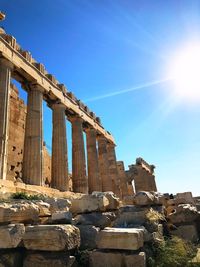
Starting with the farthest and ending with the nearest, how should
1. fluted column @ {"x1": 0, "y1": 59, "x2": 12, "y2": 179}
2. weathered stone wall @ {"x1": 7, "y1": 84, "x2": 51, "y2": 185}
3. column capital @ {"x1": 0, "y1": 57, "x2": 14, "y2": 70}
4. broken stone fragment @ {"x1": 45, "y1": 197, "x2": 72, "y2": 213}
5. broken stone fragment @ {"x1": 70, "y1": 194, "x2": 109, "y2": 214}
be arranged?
1. weathered stone wall @ {"x1": 7, "y1": 84, "x2": 51, "y2": 185}
2. column capital @ {"x1": 0, "y1": 57, "x2": 14, "y2": 70}
3. fluted column @ {"x1": 0, "y1": 59, "x2": 12, "y2": 179}
4. broken stone fragment @ {"x1": 45, "y1": 197, "x2": 72, "y2": 213}
5. broken stone fragment @ {"x1": 70, "y1": 194, "x2": 109, "y2": 214}

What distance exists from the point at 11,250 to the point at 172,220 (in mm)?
3854

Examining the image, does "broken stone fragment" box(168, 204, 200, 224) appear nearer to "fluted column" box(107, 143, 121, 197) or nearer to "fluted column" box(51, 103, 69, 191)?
"fluted column" box(51, 103, 69, 191)

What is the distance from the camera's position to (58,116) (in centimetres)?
1878

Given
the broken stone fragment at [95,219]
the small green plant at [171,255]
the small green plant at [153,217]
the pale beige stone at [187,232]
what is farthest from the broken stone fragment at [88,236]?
the pale beige stone at [187,232]

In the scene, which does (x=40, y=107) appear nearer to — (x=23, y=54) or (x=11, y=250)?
(x=23, y=54)

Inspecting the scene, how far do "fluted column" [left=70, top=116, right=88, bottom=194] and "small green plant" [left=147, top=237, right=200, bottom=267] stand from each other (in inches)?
588

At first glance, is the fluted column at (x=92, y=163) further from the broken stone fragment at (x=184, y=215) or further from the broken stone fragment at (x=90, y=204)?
the broken stone fragment at (x=184, y=215)

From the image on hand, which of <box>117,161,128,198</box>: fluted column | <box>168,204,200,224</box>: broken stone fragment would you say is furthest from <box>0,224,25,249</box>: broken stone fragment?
<box>117,161,128,198</box>: fluted column

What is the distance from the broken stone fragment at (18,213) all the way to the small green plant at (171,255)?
2.39m

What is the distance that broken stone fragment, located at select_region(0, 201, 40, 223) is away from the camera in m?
4.76

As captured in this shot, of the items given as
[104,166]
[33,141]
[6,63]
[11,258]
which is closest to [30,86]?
[6,63]

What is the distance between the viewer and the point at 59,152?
1756cm

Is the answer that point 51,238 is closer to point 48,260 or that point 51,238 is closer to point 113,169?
point 48,260

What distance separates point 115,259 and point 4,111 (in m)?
10.9
